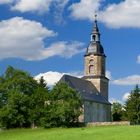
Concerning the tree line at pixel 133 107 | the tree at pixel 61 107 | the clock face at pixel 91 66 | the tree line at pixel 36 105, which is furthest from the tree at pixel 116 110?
the tree at pixel 61 107

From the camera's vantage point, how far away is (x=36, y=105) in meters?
84.8

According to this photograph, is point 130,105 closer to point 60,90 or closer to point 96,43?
point 60,90

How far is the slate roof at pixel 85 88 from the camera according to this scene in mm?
111125

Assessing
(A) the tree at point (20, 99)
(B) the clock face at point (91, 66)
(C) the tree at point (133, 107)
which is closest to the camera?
(A) the tree at point (20, 99)

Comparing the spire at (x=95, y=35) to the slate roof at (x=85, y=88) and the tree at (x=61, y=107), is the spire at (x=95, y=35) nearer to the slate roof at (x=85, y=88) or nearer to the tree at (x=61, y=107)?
the slate roof at (x=85, y=88)

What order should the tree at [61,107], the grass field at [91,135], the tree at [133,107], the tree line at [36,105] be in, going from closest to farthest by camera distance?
the grass field at [91,135]
the tree at [61,107]
the tree line at [36,105]
the tree at [133,107]

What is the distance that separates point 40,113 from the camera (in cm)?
8212

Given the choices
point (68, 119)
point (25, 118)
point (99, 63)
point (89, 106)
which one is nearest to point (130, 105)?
point (68, 119)

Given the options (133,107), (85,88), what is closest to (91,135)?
(133,107)

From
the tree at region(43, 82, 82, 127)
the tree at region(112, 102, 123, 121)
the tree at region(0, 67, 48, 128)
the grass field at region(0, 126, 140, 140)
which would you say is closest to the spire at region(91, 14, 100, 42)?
the tree at region(112, 102, 123, 121)

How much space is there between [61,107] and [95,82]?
48.2 metres

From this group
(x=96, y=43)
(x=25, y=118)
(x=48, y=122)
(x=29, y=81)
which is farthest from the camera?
(x=96, y=43)

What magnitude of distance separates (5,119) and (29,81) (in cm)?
983

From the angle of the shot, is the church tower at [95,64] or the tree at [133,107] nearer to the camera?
the tree at [133,107]
